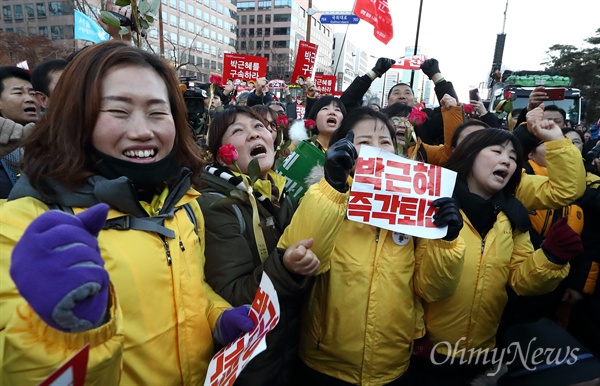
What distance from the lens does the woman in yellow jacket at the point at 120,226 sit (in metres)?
0.81

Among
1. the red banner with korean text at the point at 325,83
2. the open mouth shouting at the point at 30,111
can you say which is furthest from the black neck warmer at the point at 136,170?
the red banner with korean text at the point at 325,83

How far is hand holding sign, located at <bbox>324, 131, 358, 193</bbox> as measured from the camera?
1447mm

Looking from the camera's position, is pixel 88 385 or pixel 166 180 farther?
pixel 166 180

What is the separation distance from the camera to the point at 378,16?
29.4 feet

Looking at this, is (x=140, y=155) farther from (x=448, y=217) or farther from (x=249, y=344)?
(x=448, y=217)

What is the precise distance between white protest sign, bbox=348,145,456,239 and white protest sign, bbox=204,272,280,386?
0.66 metres

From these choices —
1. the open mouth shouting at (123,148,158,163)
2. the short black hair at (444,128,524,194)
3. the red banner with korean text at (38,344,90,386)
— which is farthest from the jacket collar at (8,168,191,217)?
the short black hair at (444,128,524,194)

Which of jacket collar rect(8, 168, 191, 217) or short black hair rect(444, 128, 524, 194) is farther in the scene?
short black hair rect(444, 128, 524, 194)

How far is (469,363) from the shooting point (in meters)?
2.03

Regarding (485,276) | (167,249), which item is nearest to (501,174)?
(485,276)

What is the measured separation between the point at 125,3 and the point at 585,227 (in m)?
3.65

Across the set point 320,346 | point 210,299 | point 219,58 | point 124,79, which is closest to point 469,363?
point 320,346

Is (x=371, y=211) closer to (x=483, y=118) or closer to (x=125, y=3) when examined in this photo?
(x=125, y=3)

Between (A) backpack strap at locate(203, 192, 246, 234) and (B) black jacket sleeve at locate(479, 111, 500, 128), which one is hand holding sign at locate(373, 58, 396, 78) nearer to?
(B) black jacket sleeve at locate(479, 111, 500, 128)
